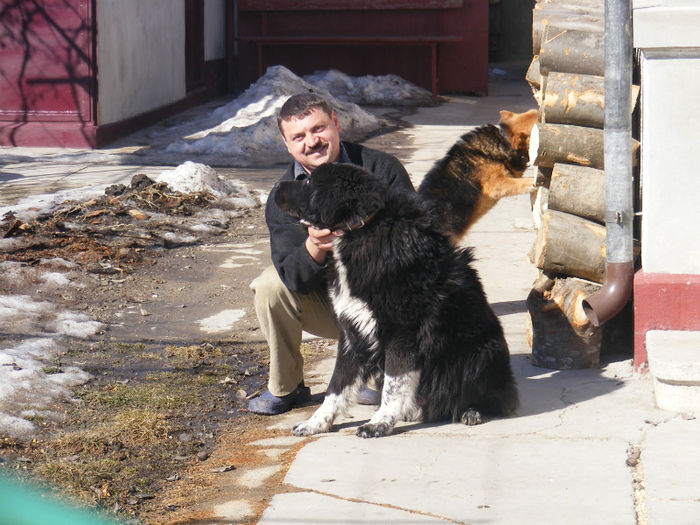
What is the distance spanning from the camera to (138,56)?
41.8ft

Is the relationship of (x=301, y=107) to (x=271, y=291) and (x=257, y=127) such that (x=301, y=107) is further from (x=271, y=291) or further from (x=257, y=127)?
(x=257, y=127)

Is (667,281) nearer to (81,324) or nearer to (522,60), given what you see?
(81,324)

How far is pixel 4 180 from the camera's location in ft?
30.8

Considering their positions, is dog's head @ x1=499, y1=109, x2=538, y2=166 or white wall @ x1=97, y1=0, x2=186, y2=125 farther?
white wall @ x1=97, y1=0, x2=186, y2=125

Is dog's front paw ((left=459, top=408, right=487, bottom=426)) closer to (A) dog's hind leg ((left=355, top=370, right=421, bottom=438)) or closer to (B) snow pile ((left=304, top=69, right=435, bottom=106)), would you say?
(A) dog's hind leg ((left=355, top=370, right=421, bottom=438))

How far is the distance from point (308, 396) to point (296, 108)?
135 centimetres

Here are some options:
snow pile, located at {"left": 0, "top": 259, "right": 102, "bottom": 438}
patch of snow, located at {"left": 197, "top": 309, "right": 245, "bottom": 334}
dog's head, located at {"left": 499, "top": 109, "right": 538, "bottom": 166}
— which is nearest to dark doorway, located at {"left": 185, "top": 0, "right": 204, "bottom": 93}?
snow pile, located at {"left": 0, "top": 259, "right": 102, "bottom": 438}

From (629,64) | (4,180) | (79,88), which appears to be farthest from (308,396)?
(79,88)

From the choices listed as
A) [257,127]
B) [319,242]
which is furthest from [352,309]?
[257,127]

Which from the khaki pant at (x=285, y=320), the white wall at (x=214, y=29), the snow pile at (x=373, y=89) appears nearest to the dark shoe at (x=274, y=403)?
the khaki pant at (x=285, y=320)

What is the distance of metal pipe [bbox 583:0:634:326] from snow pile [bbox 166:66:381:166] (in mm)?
7062

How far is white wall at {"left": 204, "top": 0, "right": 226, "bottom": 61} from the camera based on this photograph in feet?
53.7

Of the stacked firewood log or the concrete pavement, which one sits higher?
the stacked firewood log

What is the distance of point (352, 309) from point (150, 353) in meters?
1.81
